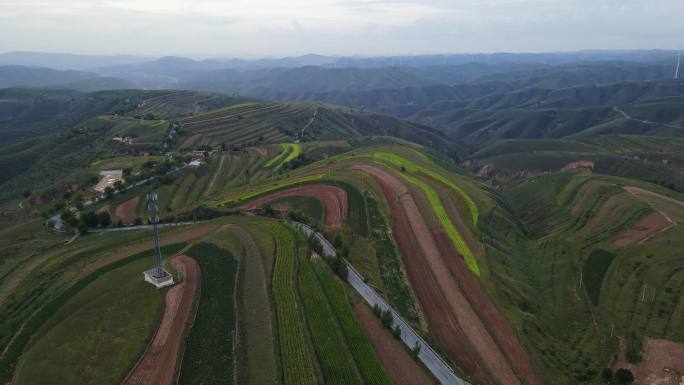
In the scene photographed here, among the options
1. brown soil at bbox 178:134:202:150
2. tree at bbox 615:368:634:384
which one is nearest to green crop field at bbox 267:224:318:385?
tree at bbox 615:368:634:384

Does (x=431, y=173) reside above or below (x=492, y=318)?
above

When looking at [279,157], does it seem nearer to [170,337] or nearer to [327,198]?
[327,198]

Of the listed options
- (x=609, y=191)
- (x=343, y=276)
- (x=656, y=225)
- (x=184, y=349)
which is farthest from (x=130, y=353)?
(x=609, y=191)

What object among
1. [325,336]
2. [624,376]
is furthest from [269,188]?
[624,376]

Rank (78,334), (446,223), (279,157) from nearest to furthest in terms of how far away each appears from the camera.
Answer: (78,334)
(446,223)
(279,157)

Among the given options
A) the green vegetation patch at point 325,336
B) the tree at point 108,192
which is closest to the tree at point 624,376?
the green vegetation patch at point 325,336

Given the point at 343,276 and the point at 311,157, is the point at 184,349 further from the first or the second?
the point at 311,157

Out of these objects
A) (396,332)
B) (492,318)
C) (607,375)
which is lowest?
(607,375)
